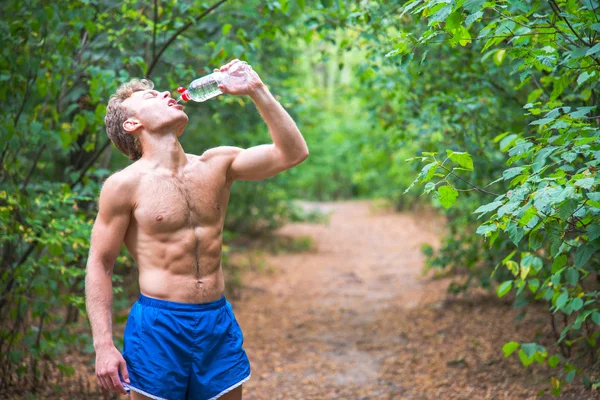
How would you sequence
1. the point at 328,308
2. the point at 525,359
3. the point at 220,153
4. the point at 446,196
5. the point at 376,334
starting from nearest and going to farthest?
the point at 446,196
the point at 220,153
the point at 525,359
the point at 376,334
the point at 328,308

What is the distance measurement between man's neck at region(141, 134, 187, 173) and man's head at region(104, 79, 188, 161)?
42 mm

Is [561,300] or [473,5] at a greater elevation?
[473,5]

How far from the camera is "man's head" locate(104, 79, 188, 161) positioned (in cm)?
263

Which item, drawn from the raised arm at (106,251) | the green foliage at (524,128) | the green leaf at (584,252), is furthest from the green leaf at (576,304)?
the raised arm at (106,251)

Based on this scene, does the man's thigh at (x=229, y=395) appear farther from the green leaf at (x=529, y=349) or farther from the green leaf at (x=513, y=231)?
the green leaf at (x=529, y=349)

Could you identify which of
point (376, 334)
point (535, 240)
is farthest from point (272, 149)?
point (376, 334)

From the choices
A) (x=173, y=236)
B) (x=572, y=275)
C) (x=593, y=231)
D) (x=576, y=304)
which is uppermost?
(x=173, y=236)

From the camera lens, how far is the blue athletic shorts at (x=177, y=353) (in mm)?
2467

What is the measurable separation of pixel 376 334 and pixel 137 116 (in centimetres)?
466

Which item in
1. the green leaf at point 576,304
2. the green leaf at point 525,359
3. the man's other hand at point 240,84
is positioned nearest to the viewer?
the man's other hand at point 240,84

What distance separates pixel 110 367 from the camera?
94.3 inches

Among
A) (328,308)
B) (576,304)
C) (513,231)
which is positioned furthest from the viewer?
(328,308)

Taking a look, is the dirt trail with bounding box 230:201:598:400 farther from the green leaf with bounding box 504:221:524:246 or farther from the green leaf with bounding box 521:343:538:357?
the green leaf with bounding box 504:221:524:246

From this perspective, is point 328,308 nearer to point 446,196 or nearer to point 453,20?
point 446,196
